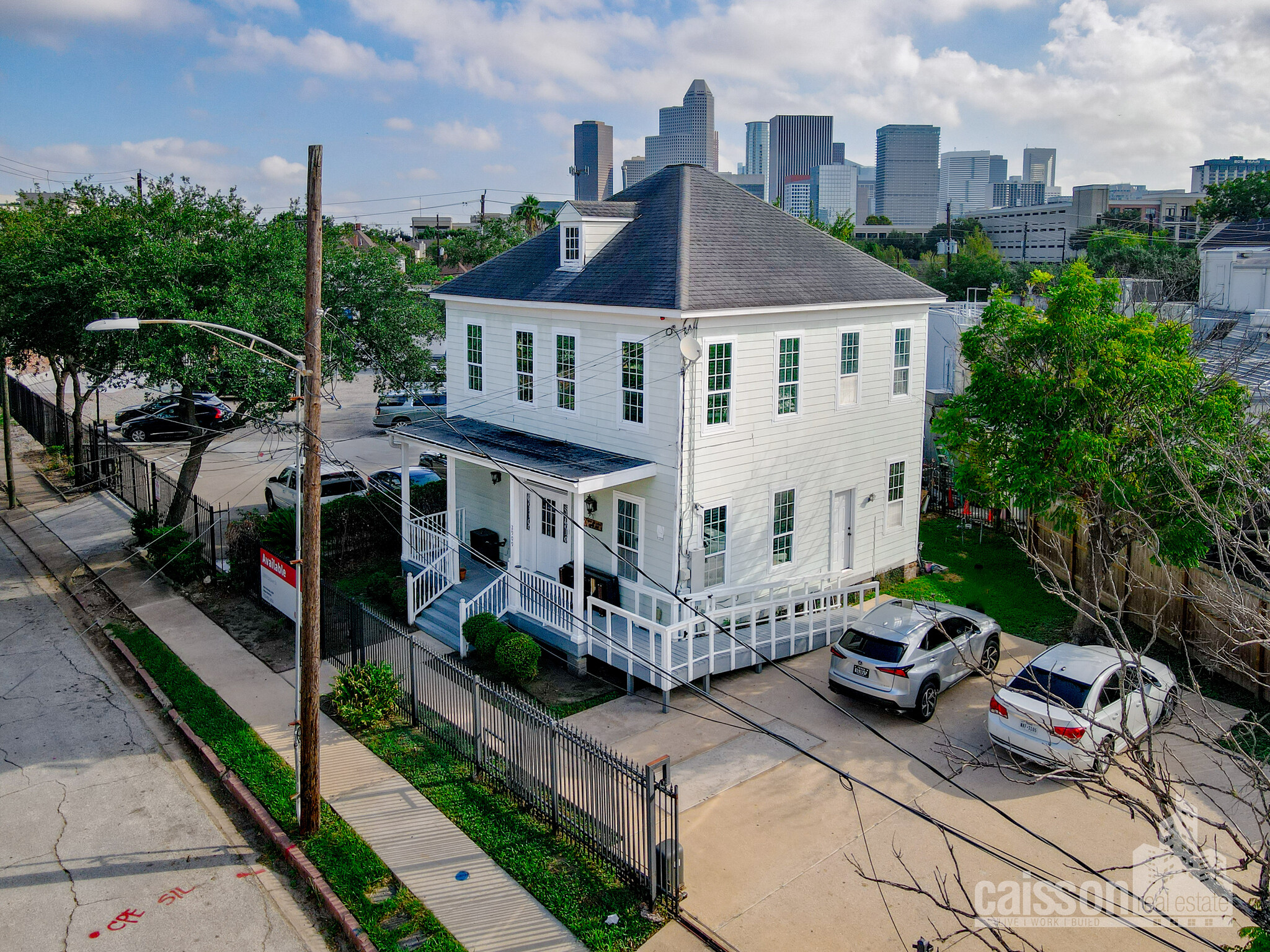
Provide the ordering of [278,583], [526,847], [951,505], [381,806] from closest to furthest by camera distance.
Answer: [526,847]
[381,806]
[278,583]
[951,505]

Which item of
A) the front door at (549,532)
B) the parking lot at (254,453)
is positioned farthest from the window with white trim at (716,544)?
the parking lot at (254,453)

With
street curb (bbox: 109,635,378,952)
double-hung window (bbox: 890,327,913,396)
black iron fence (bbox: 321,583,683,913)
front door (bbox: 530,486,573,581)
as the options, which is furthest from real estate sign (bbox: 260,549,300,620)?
double-hung window (bbox: 890,327,913,396)

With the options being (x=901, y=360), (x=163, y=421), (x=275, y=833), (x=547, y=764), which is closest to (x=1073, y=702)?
(x=547, y=764)

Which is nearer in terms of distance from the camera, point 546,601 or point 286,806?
point 286,806

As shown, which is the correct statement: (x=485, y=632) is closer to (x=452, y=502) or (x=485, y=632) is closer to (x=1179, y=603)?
(x=452, y=502)

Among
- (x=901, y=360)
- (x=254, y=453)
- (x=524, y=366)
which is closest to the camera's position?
(x=524, y=366)

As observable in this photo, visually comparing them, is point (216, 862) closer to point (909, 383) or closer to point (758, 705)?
point (758, 705)

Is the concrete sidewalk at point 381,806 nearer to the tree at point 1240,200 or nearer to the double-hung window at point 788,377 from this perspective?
the double-hung window at point 788,377

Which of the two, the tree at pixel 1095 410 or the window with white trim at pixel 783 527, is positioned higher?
the tree at pixel 1095 410

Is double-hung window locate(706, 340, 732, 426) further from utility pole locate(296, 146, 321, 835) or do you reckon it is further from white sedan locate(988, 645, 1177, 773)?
utility pole locate(296, 146, 321, 835)
